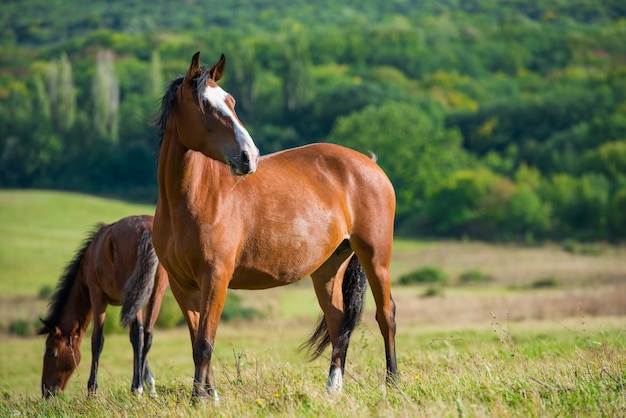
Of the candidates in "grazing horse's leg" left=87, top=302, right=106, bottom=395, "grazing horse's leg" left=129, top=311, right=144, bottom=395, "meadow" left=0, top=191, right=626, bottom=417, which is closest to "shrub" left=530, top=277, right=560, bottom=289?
"meadow" left=0, top=191, right=626, bottom=417

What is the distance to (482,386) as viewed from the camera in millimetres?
6660

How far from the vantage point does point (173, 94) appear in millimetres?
7332

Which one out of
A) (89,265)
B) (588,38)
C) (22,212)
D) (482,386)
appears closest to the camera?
(482,386)

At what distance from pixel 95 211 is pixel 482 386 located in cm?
7785

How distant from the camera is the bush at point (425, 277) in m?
46.5

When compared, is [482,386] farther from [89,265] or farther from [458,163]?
[458,163]

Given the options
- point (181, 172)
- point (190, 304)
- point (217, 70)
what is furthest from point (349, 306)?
point (217, 70)

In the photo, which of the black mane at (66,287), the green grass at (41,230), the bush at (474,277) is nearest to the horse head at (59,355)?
the black mane at (66,287)

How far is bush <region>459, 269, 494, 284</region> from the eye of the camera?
46231mm

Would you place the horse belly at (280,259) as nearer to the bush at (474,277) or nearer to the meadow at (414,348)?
the meadow at (414,348)

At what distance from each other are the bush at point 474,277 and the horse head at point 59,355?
36307 millimetres

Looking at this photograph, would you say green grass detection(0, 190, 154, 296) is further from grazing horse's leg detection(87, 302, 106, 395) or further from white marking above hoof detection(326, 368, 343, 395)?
white marking above hoof detection(326, 368, 343, 395)

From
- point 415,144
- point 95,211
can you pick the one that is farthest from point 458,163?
point 95,211

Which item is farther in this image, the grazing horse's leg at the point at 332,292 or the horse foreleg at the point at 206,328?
the grazing horse's leg at the point at 332,292
